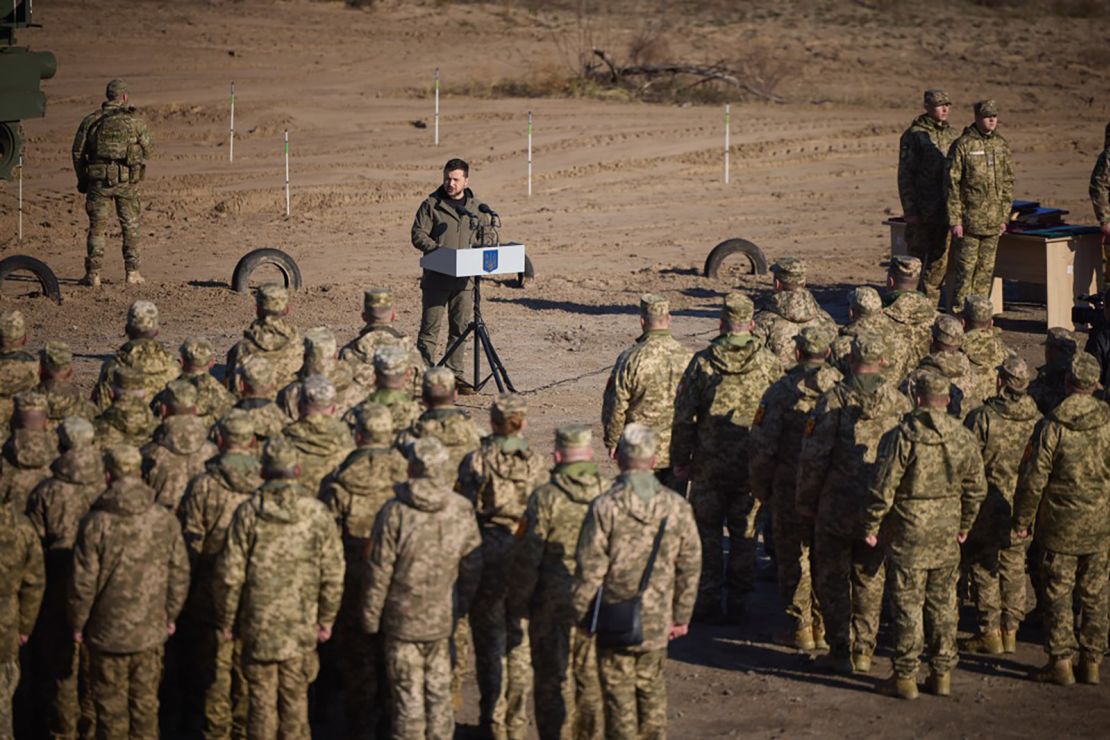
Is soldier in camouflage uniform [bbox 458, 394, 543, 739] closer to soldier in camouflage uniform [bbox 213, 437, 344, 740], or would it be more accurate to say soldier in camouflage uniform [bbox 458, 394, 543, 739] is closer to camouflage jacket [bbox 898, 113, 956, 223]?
soldier in camouflage uniform [bbox 213, 437, 344, 740]

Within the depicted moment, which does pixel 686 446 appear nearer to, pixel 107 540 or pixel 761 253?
pixel 107 540

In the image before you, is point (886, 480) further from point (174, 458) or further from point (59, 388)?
point (59, 388)

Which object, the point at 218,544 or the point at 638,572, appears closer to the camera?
the point at 638,572

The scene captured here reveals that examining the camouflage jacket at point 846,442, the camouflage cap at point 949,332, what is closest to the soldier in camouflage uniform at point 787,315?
the camouflage cap at point 949,332

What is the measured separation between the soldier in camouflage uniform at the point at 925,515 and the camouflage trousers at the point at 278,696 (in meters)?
3.44

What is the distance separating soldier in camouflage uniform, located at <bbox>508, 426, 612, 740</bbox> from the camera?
9.12 m

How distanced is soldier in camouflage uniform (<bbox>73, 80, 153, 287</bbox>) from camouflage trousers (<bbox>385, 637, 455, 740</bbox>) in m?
12.8

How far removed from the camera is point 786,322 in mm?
13188

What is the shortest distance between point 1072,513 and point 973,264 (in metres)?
7.85

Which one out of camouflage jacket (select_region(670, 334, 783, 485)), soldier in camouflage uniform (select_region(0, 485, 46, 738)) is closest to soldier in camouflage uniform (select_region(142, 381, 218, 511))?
soldier in camouflage uniform (select_region(0, 485, 46, 738))

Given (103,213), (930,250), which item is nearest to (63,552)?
(930,250)

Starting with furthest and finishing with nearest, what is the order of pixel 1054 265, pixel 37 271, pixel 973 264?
pixel 37 271 → pixel 1054 265 → pixel 973 264

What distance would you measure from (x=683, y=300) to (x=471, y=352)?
348 centimetres

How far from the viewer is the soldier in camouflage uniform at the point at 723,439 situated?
11664 millimetres
